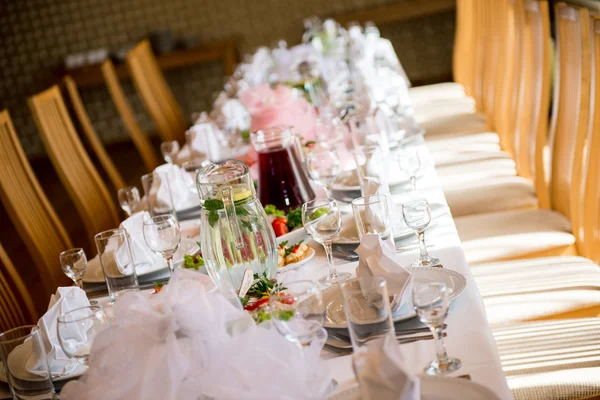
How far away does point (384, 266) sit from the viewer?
4.58 feet

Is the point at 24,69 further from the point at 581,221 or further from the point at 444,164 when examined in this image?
the point at 581,221

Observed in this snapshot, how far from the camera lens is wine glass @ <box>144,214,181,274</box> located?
1.67 m

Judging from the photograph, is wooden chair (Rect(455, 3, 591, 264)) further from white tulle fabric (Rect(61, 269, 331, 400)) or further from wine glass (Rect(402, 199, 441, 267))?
white tulle fabric (Rect(61, 269, 331, 400))

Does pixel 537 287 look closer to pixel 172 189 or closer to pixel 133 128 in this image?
pixel 172 189

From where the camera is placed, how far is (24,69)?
8.05 metres

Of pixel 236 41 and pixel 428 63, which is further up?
pixel 236 41

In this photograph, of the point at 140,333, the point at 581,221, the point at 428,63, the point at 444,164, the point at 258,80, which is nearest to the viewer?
the point at 140,333

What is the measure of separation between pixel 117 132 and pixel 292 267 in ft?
22.5

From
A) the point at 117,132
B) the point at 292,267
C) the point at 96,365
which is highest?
the point at 96,365

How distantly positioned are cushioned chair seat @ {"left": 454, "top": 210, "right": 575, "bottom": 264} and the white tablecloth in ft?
2.21

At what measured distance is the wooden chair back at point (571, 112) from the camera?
235cm

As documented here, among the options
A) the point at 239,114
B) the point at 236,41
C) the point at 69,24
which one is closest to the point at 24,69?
the point at 69,24

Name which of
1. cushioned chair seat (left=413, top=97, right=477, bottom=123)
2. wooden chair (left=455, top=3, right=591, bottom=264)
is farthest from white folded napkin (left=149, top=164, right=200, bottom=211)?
cushioned chair seat (left=413, top=97, right=477, bottom=123)

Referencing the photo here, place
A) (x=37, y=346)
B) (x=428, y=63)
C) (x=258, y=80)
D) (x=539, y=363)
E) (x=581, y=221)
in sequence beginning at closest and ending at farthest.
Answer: (x=37, y=346) → (x=539, y=363) → (x=581, y=221) → (x=258, y=80) → (x=428, y=63)
